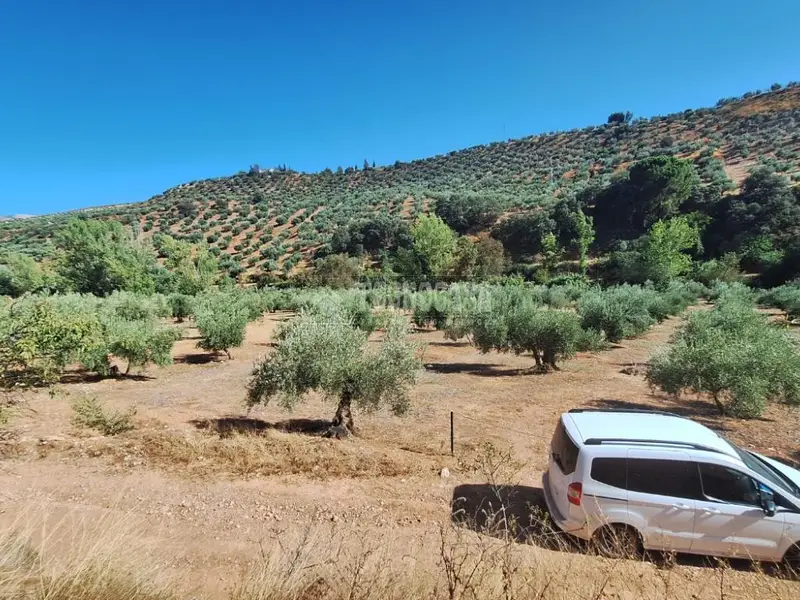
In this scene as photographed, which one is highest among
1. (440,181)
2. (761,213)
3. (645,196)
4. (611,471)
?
(440,181)

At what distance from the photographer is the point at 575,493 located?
4.86 metres

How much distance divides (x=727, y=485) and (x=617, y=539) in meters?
1.45

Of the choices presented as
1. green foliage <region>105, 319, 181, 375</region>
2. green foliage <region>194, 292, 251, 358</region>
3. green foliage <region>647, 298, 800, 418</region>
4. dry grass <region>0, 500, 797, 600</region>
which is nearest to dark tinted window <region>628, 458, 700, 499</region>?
dry grass <region>0, 500, 797, 600</region>

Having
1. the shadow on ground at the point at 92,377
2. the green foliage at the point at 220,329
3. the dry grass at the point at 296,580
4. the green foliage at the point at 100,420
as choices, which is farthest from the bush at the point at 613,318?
the shadow on ground at the point at 92,377

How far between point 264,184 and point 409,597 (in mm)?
99480

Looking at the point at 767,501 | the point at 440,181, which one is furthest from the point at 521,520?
the point at 440,181

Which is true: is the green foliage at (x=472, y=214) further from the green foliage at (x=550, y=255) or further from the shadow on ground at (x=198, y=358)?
the shadow on ground at (x=198, y=358)

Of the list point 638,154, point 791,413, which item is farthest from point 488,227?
point 791,413

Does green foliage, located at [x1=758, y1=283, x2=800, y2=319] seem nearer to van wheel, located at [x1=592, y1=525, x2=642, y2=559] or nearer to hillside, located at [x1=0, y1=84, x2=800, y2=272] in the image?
van wheel, located at [x1=592, y1=525, x2=642, y2=559]

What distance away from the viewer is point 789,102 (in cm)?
6950

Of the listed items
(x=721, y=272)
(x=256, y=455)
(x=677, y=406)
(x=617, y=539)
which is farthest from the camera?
(x=721, y=272)

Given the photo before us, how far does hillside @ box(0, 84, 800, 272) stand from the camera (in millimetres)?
57969

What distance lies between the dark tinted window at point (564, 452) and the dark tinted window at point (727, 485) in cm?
141

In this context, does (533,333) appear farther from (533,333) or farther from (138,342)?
(138,342)
